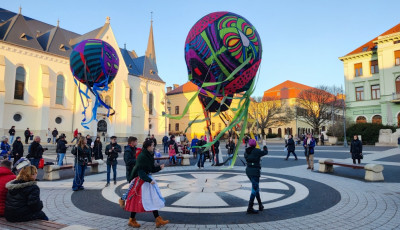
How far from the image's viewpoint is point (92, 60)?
917cm

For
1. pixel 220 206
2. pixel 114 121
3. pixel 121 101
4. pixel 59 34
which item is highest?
pixel 59 34

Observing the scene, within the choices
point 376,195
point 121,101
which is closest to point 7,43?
point 121,101

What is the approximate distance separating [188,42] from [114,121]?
122 ft

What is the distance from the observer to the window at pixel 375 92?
43.2m

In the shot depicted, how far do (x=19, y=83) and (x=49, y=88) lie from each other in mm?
3359

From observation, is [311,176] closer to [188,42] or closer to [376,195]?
[376,195]

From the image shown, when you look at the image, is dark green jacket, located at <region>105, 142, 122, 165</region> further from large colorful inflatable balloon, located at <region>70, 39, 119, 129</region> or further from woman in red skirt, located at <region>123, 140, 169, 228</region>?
woman in red skirt, located at <region>123, 140, 169, 228</region>

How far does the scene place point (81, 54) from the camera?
9.08 metres

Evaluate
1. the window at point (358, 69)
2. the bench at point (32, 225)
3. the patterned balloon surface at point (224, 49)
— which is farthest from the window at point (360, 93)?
the bench at point (32, 225)

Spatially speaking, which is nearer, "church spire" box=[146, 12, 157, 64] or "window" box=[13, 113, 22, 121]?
"window" box=[13, 113, 22, 121]

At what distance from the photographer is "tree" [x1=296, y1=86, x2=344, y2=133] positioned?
4719cm

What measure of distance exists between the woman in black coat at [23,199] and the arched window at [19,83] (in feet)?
108

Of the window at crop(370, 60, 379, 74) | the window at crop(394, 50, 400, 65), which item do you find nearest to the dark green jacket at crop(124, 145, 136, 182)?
the window at crop(394, 50, 400, 65)

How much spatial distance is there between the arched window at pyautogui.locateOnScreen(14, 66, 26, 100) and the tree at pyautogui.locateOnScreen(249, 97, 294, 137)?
131 ft
